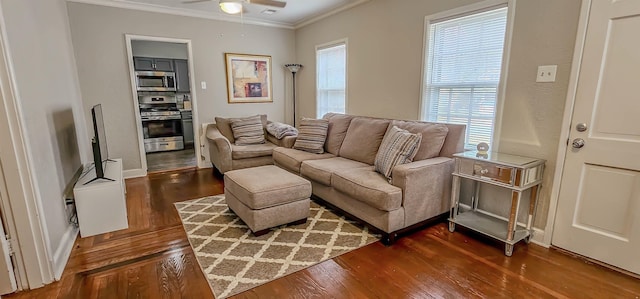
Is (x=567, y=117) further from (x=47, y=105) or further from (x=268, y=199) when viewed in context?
(x=47, y=105)

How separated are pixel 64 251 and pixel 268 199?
150 centimetres

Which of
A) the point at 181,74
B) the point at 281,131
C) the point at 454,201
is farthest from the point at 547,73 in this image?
the point at 181,74

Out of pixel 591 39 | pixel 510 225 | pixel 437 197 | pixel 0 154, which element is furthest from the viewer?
pixel 437 197

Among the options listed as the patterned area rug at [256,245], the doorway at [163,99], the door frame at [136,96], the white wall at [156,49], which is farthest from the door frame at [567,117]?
the white wall at [156,49]

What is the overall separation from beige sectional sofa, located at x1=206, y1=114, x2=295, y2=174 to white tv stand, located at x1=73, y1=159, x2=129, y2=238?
1.45m

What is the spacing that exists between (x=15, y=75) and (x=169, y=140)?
463 centimetres

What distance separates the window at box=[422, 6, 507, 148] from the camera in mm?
2654

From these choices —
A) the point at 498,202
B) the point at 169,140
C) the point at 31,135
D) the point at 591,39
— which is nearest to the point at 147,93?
the point at 169,140

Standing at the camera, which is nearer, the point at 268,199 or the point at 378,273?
the point at 378,273

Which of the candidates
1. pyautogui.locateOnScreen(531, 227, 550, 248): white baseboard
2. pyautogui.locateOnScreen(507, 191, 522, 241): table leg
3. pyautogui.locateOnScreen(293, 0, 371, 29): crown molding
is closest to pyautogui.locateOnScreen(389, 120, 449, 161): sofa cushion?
pyautogui.locateOnScreen(507, 191, 522, 241): table leg

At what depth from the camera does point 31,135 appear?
1.93 m

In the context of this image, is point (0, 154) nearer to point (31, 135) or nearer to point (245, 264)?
point (31, 135)

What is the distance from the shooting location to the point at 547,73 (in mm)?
2299

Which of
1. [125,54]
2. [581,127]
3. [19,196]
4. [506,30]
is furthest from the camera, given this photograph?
[125,54]
